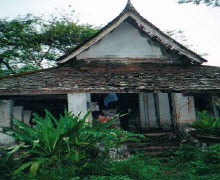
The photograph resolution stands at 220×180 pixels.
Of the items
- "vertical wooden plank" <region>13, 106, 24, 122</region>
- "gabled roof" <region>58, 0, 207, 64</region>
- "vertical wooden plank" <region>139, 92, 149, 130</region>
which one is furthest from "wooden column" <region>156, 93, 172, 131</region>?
"vertical wooden plank" <region>13, 106, 24, 122</region>

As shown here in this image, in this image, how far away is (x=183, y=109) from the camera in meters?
7.25

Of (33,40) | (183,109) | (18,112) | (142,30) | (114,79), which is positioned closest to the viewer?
(114,79)

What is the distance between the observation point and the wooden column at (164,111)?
8.37 meters

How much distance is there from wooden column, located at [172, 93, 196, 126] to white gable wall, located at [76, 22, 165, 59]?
→ 234cm

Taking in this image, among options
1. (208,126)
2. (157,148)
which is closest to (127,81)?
(157,148)

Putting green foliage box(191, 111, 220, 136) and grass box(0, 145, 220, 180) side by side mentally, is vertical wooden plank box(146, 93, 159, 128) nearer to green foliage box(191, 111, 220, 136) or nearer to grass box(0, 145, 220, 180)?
green foliage box(191, 111, 220, 136)

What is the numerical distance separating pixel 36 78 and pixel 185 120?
591cm

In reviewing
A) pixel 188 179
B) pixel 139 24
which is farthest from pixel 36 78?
pixel 188 179

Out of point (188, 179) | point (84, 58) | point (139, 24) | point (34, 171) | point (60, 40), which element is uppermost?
point (60, 40)

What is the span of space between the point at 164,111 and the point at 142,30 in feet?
13.0

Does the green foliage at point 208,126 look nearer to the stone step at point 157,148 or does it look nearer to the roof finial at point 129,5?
the stone step at point 157,148

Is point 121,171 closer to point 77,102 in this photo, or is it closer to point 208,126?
point 77,102

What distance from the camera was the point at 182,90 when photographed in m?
6.31

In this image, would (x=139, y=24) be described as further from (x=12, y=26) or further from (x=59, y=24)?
(x=12, y=26)
